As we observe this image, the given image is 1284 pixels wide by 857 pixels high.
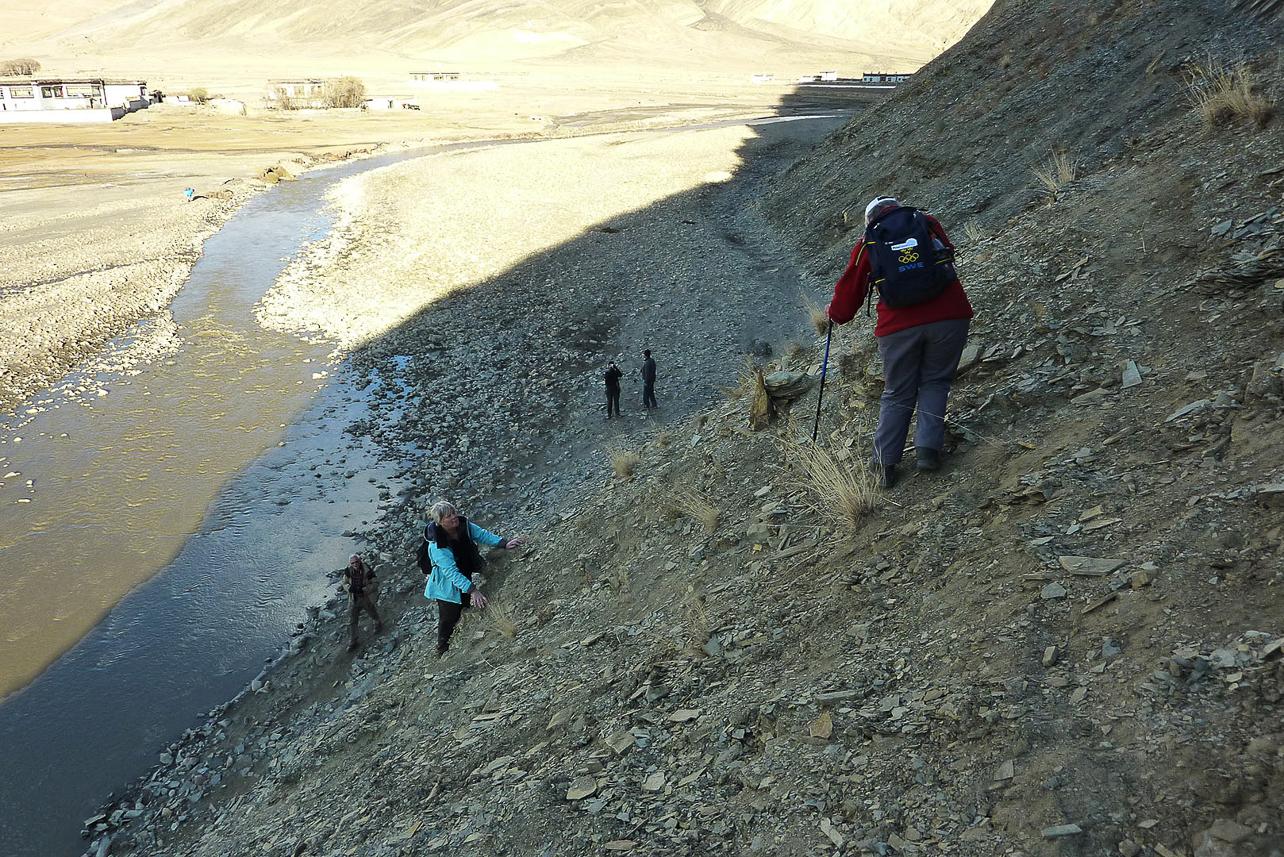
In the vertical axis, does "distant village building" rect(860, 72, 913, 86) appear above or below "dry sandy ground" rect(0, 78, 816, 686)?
above

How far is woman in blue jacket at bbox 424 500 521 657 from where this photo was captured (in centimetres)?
654

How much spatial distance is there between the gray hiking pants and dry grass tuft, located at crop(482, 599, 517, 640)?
146 inches

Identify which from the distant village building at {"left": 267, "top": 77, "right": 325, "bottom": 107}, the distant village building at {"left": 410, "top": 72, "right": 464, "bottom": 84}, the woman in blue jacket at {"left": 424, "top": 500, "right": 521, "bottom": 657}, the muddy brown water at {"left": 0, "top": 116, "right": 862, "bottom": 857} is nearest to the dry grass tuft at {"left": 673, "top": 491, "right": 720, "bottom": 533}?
the woman in blue jacket at {"left": 424, "top": 500, "right": 521, "bottom": 657}

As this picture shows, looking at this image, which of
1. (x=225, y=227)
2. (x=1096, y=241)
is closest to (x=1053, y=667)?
(x=1096, y=241)

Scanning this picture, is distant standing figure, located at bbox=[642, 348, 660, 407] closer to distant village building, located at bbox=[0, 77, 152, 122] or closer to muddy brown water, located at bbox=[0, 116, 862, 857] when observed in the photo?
muddy brown water, located at bbox=[0, 116, 862, 857]

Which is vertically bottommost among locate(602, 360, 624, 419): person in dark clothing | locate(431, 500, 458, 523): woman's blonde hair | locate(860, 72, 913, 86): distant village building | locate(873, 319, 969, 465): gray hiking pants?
locate(602, 360, 624, 419): person in dark clothing

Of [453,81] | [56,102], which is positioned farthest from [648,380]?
[453,81]

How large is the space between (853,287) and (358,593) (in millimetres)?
6867

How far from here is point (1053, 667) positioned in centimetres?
338

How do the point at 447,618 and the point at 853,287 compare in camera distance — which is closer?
the point at 853,287

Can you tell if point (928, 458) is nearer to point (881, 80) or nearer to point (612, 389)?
point (612, 389)

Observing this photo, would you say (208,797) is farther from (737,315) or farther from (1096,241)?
(737,315)

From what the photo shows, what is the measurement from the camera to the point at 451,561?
657 cm

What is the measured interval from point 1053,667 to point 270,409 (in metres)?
16.3
